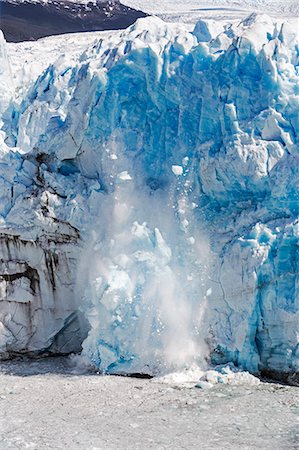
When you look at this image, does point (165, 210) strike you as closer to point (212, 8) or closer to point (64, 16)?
point (212, 8)

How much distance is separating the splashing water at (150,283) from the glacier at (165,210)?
0.04ft

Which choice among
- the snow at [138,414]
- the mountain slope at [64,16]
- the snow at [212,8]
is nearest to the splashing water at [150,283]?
the snow at [138,414]

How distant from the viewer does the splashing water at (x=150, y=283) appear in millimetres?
7219

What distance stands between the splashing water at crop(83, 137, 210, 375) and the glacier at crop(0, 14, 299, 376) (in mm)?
13

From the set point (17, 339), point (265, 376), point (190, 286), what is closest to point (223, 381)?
point (265, 376)

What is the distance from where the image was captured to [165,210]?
749 cm

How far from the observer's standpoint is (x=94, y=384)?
6.95 meters

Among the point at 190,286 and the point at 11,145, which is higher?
the point at 11,145

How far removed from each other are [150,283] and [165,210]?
2.55 feet

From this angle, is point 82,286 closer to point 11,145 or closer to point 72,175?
point 72,175

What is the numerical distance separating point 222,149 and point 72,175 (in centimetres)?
179

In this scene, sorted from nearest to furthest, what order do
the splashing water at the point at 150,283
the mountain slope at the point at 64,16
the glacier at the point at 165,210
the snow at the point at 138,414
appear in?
the snow at the point at 138,414, the glacier at the point at 165,210, the splashing water at the point at 150,283, the mountain slope at the point at 64,16

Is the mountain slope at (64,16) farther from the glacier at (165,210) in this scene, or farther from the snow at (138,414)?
the snow at (138,414)

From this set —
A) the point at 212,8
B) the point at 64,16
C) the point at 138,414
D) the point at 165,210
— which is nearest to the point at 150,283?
the point at 165,210
